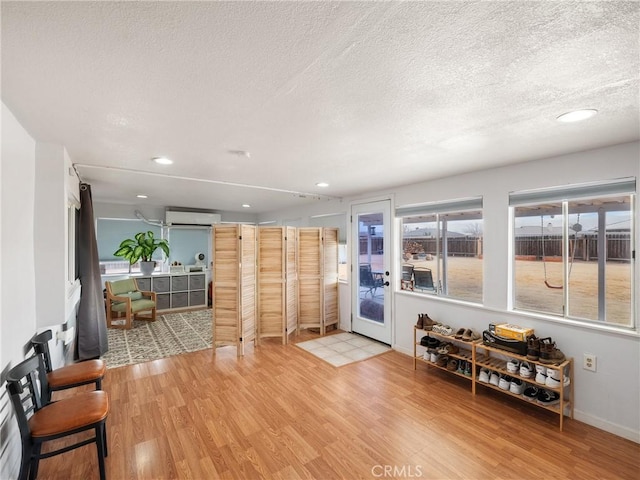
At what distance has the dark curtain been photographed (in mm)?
3539

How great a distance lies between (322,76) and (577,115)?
5.33 ft

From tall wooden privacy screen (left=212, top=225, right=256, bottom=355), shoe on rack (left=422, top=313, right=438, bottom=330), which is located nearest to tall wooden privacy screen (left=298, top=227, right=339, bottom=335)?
tall wooden privacy screen (left=212, top=225, right=256, bottom=355)

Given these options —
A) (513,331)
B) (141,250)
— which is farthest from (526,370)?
(141,250)

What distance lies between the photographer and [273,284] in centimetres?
451

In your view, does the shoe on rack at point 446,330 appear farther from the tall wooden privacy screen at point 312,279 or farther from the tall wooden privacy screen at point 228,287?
the tall wooden privacy screen at point 228,287

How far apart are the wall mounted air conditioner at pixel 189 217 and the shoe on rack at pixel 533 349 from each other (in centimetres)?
571

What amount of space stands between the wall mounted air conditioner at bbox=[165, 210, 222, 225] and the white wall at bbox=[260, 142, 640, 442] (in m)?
4.96

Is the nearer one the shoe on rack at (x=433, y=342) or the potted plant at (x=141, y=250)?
the shoe on rack at (x=433, y=342)

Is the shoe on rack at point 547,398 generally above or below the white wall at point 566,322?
below

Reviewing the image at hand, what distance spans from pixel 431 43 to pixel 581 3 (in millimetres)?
461

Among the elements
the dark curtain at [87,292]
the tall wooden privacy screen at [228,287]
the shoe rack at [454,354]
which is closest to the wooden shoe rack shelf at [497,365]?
the shoe rack at [454,354]

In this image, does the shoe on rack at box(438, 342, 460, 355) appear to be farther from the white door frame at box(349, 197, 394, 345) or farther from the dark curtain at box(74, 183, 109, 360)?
the dark curtain at box(74, 183, 109, 360)

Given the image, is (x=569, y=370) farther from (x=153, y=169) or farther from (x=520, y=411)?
(x=153, y=169)

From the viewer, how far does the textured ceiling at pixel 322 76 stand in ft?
3.31
